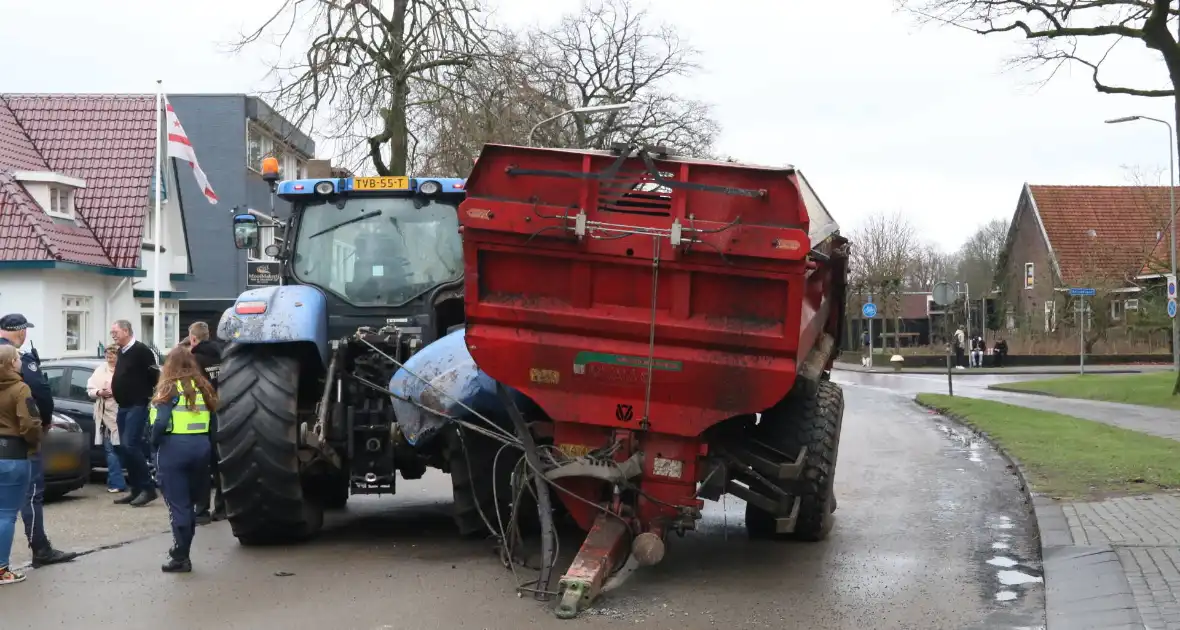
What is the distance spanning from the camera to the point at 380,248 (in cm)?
998

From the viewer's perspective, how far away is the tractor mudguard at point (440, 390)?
8.29 metres

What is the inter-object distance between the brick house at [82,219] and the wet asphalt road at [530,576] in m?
16.3

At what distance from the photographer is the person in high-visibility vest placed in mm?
8297

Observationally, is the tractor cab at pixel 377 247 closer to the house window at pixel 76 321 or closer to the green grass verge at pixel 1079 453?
the green grass verge at pixel 1079 453

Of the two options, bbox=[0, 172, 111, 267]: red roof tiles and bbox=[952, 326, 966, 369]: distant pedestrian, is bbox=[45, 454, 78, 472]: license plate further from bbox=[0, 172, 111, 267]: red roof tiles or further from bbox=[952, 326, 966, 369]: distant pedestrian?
bbox=[952, 326, 966, 369]: distant pedestrian

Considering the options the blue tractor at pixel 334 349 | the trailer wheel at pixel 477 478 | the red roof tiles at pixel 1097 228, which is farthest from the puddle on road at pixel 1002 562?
the red roof tiles at pixel 1097 228

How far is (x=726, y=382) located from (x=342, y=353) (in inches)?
121

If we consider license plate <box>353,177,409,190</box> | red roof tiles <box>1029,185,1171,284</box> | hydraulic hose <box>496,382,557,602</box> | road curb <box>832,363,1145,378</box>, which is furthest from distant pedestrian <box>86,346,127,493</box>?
red roof tiles <box>1029,185,1171,284</box>

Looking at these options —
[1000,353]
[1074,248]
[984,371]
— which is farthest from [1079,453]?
[1074,248]

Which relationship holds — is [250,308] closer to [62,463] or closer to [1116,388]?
[62,463]

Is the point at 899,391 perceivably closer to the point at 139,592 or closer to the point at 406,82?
the point at 406,82

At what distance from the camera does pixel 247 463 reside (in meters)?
8.39

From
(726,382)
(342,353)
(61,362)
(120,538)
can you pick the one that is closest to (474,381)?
(342,353)

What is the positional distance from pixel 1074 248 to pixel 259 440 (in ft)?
180
